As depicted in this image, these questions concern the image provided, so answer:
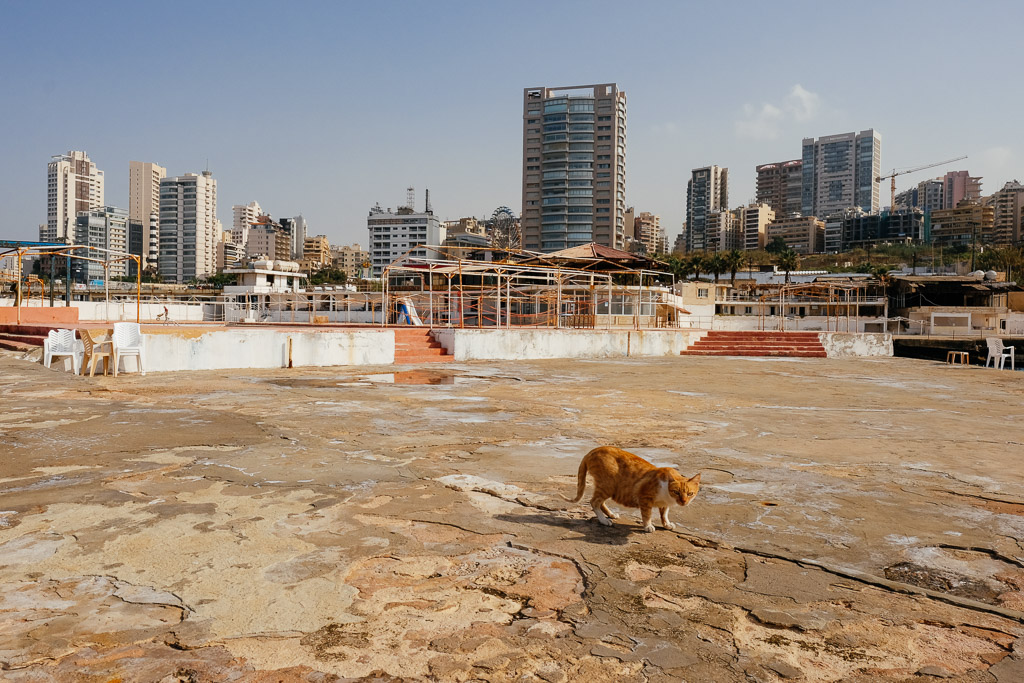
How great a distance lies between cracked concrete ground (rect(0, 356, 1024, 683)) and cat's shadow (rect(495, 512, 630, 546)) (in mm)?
20

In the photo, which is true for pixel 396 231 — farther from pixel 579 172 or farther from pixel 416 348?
pixel 416 348

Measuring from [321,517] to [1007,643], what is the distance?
3.33 m

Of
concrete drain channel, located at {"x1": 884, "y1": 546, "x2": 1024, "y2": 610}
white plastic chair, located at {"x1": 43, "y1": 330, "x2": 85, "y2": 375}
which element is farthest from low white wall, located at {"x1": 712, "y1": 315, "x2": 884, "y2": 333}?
concrete drain channel, located at {"x1": 884, "y1": 546, "x2": 1024, "y2": 610}

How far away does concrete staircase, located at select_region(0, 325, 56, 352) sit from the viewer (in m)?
14.3

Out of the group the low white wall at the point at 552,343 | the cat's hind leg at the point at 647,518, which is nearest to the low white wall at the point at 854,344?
the low white wall at the point at 552,343

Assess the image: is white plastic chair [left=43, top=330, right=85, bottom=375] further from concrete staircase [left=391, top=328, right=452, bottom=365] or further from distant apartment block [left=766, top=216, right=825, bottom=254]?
distant apartment block [left=766, top=216, right=825, bottom=254]

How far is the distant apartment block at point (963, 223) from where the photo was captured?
158625mm

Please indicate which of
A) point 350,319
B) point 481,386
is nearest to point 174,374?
point 481,386

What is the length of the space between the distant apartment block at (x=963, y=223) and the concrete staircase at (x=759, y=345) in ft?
512

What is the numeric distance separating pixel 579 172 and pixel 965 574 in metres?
148

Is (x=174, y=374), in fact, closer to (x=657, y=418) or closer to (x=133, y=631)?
(x=657, y=418)

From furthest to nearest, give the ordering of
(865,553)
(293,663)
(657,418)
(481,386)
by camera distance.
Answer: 1. (481,386)
2. (657,418)
3. (865,553)
4. (293,663)

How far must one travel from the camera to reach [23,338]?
15.4 m

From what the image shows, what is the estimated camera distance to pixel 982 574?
328 cm
